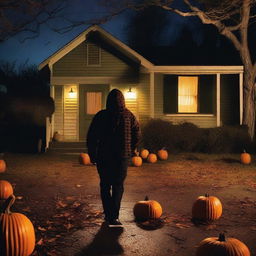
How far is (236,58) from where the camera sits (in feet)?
78.9

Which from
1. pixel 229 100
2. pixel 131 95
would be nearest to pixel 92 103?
pixel 131 95

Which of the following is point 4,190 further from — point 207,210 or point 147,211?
point 207,210

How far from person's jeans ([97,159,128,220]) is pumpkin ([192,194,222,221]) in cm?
135

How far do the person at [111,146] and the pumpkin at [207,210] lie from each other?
1365 mm

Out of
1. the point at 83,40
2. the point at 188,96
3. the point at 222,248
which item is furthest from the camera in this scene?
the point at 188,96

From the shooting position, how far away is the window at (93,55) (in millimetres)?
20953

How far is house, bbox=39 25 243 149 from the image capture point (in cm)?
2050

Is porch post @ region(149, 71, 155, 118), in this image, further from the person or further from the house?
the person

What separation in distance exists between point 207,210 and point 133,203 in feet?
5.89

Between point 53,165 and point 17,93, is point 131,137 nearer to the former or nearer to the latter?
point 53,165

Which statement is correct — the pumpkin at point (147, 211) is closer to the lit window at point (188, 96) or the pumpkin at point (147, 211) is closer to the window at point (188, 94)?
the window at point (188, 94)

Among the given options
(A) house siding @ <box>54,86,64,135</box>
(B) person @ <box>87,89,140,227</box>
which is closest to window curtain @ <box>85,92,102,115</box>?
(A) house siding @ <box>54,86,64,135</box>

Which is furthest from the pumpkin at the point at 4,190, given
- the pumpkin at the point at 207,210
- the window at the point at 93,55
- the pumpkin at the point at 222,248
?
the window at the point at 93,55

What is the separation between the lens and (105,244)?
5.36 meters
